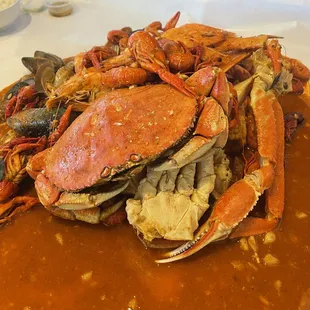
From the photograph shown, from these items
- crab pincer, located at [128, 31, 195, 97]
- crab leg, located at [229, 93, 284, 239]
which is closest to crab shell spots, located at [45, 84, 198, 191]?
crab pincer, located at [128, 31, 195, 97]

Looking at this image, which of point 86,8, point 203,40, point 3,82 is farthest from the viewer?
point 86,8

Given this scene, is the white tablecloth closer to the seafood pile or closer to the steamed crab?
the seafood pile

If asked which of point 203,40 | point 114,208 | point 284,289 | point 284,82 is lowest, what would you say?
point 284,289

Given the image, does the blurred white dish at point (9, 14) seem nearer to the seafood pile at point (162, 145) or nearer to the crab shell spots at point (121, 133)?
the seafood pile at point (162, 145)

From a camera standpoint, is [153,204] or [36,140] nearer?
[153,204]

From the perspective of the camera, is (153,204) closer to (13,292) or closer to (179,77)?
(179,77)

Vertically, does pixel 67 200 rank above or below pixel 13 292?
above

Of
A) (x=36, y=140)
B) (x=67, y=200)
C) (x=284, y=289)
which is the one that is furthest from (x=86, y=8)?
(x=284, y=289)
